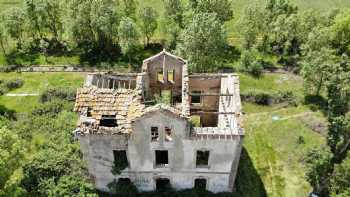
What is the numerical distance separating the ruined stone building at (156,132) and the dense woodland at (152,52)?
2.31 meters

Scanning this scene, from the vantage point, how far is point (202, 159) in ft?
138

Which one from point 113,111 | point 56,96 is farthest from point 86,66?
point 113,111

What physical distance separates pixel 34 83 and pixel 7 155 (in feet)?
85.7

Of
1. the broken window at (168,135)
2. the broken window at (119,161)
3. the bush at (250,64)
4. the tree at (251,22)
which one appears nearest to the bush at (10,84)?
the broken window at (119,161)

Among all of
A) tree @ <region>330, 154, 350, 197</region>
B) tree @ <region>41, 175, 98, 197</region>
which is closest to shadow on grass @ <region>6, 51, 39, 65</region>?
tree @ <region>41, 175, 98, 197</region>

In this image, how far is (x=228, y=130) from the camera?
126 feet

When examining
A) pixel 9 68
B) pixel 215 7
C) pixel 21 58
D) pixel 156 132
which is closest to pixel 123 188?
pixel 156 132

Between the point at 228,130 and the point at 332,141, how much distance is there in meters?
17.3

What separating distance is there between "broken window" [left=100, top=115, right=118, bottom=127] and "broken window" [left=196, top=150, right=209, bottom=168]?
8887 mm

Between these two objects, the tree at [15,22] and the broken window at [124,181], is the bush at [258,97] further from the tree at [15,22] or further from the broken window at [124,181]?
the tree at [15,22]

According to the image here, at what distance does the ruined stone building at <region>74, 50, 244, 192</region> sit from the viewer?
38094 mm

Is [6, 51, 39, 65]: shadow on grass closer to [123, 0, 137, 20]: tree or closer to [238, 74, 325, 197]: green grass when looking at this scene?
[123, 0, 137, 20]: tree

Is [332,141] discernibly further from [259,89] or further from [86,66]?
[86,66]

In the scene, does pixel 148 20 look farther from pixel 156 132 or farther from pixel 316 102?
pixel 156 132
